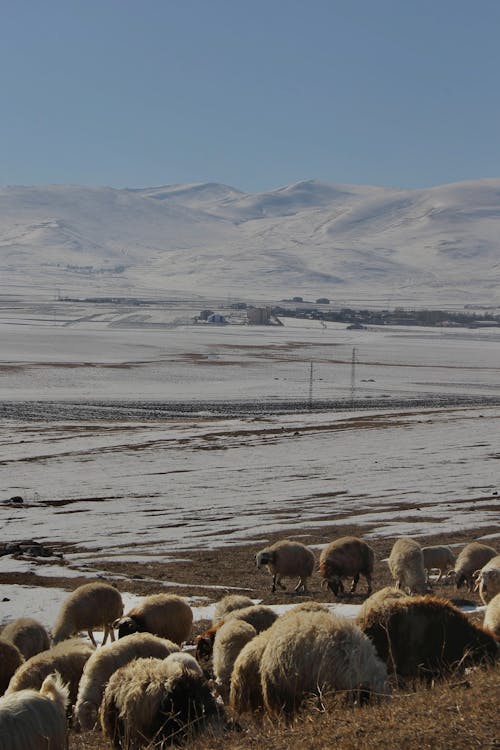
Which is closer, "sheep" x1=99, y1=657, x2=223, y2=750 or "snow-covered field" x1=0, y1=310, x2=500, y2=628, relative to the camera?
"sheep" x1=99, y1=657, x2=223, y2=750

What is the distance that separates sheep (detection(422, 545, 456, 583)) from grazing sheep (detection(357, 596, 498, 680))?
9.38 m

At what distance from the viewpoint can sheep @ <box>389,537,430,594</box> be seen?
52.7ft

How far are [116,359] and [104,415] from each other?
1155 inches

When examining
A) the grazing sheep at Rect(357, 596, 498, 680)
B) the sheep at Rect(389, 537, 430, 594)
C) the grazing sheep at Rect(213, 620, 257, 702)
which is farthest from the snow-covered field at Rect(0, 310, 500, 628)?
the grazing sheep at Rect(357, 596, 498, 680)

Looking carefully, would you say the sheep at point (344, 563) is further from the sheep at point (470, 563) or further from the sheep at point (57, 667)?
Result: the sheep at point (57, 667)

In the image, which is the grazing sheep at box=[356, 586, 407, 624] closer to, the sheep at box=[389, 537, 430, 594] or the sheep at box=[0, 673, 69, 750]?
the sheep at box=[0, 673, 69, 750]

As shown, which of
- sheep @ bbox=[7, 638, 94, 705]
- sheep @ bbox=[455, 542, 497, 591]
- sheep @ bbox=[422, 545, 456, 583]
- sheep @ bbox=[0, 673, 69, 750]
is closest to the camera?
sheep @ bbox=[0, 673, 69, 750]

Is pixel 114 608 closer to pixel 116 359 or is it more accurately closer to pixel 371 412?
pixel 371 412

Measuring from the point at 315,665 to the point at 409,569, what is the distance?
9.09m

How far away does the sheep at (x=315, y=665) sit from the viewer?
7359 millimetres

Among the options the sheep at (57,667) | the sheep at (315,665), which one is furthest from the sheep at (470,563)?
the sheep at (315,665)

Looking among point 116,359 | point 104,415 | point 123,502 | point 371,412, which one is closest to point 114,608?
point 123,502

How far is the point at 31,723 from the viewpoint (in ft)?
22.4

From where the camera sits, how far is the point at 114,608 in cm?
1299
